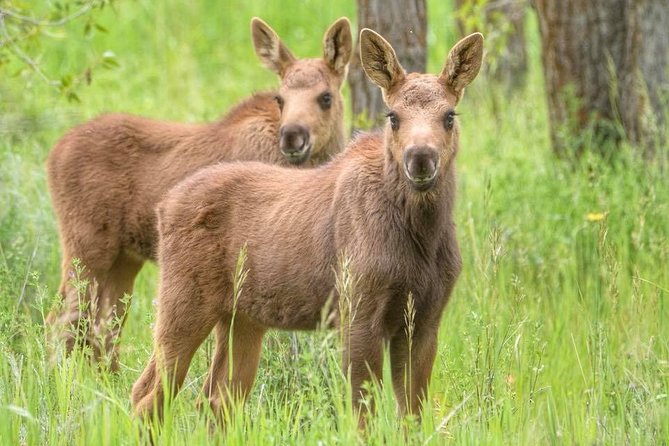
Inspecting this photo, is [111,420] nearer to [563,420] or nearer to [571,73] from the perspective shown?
[563,420]

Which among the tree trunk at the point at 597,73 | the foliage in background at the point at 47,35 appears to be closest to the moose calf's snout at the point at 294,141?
the foliage in background at the point at 47,35

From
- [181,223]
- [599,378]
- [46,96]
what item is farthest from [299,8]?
[599,378]

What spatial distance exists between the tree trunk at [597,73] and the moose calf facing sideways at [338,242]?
12.6 feet

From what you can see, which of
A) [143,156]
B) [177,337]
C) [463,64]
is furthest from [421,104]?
[143,156]

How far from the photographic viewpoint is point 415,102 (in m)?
6.27

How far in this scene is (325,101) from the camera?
336 inches

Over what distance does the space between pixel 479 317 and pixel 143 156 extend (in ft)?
11.7

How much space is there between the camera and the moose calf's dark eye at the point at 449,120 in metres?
6.25

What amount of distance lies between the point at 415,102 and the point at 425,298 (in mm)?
1047

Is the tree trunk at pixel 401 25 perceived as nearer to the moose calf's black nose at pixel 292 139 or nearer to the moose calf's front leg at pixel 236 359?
the moose calf's black nose at pixel 292 139

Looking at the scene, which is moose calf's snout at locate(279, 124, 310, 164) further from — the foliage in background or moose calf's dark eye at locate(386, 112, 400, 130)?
moose calf's dark eye at locate(386, 112, 400, 130)

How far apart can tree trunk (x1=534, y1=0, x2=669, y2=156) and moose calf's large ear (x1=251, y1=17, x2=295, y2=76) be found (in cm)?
256

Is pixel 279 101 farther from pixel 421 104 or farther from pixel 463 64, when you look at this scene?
pixel 421 104

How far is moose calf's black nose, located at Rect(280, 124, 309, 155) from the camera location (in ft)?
26.6
